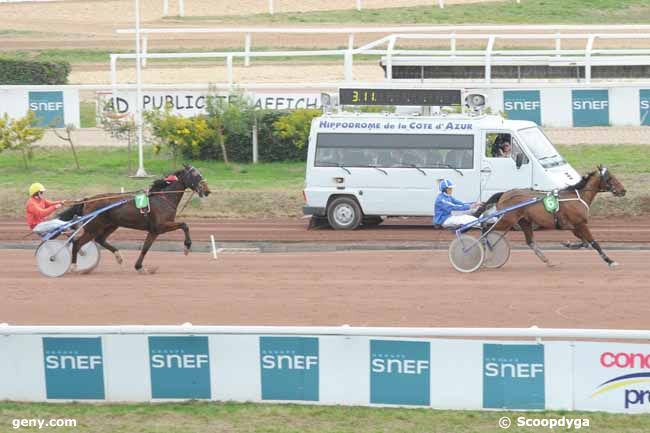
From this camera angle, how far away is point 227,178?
1091 inches

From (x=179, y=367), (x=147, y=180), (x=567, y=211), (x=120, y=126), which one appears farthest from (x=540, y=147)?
(x=179, y=367)

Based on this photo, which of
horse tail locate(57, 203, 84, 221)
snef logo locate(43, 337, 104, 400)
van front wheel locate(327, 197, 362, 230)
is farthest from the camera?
van front wheel locate(327, 197, 362, 230)

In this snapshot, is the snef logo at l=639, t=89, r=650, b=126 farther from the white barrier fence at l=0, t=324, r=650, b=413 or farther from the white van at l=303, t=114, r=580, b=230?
the white barrier fence at l=0, t=324, r=650, b=413

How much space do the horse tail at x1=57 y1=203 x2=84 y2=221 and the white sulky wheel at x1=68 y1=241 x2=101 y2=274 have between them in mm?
536

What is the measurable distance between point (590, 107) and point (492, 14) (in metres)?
14.6

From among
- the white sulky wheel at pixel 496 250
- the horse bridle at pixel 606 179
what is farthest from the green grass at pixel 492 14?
the white sulky wheel at pixel 496 250

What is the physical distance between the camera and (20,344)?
11352 millimetres

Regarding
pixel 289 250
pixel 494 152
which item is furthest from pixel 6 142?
pixel 494 152

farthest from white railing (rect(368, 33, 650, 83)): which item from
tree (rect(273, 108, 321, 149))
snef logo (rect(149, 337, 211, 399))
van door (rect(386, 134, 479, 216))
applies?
snef logo (rect(149, 337, 211, 399))

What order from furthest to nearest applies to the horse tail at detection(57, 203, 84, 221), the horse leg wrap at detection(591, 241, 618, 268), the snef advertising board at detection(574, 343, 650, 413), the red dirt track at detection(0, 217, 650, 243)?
the red dirt track at detection(0, 217, 650, 243), the horse tail at detection(57, 203, 84, 221), the horse leg wrap at detection(591, 241, 618, 268), the snef advertising board at detection(574, 343, 650, 413)

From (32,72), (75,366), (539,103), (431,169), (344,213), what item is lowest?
(344,213)

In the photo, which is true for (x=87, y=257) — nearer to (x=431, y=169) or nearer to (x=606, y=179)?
(x=431, y=169)

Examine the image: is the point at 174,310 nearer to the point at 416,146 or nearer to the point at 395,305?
the point at 395,305

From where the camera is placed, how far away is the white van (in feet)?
71.5
